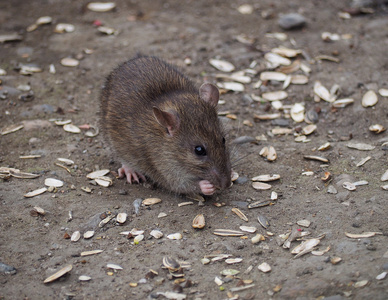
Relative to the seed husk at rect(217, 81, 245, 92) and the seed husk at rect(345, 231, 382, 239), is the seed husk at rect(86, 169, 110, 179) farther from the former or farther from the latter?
the seed husk at rect(345, 231, 382, 239)

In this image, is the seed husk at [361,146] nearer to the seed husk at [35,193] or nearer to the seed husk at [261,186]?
the seed husk at [261,186]

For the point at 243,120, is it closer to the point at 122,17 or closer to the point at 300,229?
the point at 300,229

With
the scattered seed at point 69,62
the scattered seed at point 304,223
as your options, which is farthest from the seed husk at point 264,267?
the scattered seed at point 69,62

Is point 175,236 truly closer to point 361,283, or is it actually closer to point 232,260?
point 232,260

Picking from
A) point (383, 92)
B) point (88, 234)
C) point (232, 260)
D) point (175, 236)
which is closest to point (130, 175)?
point (88, 234)

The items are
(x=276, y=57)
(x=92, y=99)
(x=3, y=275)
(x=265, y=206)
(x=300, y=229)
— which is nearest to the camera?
(x=3, y=275)

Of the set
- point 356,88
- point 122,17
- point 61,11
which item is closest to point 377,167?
point 356,88
